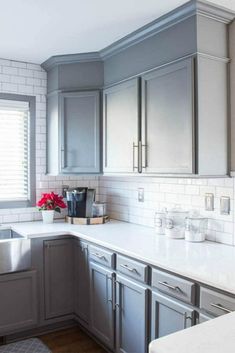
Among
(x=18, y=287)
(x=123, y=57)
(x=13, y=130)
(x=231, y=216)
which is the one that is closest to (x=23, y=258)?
(x=18, y=287)

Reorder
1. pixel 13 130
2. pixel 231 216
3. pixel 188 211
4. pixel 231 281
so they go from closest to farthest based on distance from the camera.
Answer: pixel 231 281
pixel 231 216
pixel 188 211
pixel 13 130

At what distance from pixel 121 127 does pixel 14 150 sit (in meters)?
1.21

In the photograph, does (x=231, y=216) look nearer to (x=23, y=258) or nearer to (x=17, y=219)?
(x=23, y=258)

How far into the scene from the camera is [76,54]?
10.6 feet

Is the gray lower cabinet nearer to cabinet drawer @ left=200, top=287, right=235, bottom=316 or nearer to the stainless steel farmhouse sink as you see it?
the stainless steel farmhouse sink

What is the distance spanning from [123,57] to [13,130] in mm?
1326

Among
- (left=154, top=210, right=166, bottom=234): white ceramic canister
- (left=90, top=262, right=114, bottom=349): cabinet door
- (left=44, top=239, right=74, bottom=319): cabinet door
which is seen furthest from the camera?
(left=44, top=239, right=74, bottom=319): cabinet door

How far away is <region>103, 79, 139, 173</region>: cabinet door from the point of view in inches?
109

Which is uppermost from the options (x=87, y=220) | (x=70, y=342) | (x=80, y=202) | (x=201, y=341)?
(x=80, y=202)

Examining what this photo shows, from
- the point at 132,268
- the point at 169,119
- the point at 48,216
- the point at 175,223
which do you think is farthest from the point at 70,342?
the point at 169,119

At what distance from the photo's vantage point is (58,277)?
3035 mm

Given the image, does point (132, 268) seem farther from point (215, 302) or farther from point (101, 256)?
point (215, 302)

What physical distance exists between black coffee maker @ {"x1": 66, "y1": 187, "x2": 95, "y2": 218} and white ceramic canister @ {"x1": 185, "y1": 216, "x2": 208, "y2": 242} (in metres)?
1.15

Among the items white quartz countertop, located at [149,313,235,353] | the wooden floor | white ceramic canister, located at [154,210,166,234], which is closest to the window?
the wooden floor
